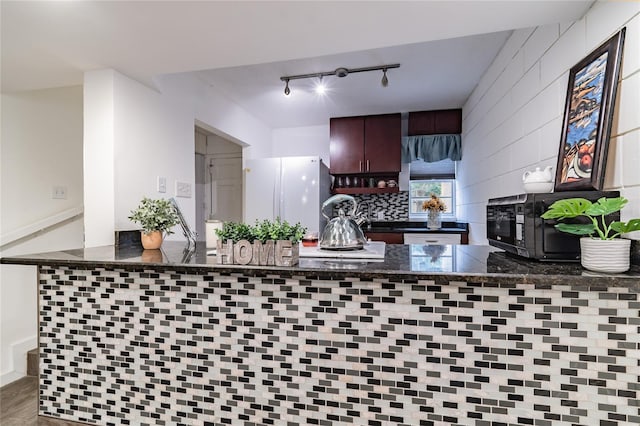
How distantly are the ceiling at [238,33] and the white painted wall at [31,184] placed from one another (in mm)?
258

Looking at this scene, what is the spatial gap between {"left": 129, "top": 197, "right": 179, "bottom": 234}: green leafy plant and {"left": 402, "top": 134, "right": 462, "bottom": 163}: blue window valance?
2.90 m

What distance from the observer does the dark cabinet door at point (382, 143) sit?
3.78 metres

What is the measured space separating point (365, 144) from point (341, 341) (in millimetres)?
3087

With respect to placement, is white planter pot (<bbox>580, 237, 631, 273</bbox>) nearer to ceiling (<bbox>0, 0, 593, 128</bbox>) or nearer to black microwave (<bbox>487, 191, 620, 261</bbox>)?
black microwave (<bbox>487, 191, 620, 261</bbox>)

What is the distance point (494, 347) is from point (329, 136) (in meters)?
3.59

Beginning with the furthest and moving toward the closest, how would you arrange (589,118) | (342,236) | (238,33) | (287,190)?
1. (287,190)
2. (238,33)
3. (342,236)
4. (589,118)

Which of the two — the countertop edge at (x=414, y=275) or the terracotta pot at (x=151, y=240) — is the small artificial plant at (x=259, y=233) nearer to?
the countertop edge at (x=414, y=275)

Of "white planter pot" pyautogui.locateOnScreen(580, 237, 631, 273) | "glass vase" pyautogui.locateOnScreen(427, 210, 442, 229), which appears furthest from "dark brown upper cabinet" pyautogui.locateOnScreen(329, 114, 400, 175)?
"white planter pot" pyautogui.locateOnScreen(580, 237, 631, 273)

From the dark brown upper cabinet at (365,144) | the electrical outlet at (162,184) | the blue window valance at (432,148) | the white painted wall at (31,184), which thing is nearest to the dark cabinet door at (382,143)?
the dark brown upper cabinet at (365,144)

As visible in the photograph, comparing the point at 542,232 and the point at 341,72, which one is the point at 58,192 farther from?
the point at 542,232

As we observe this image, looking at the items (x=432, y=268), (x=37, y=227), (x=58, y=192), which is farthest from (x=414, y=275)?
(x=58, y=192)

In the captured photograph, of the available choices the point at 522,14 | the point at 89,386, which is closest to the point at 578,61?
the point at 522,14

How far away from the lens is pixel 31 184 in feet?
8.46

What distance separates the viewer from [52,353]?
1.41 metres
